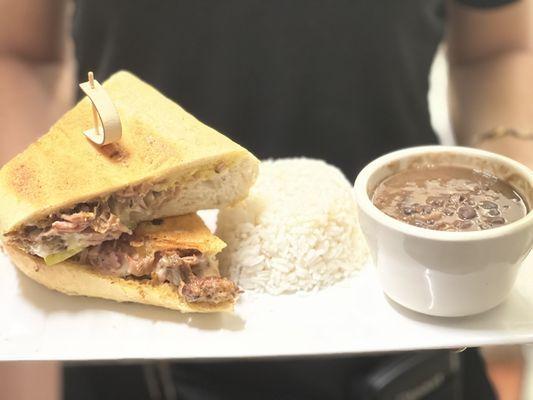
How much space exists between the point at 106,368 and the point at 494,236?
95 centimetres

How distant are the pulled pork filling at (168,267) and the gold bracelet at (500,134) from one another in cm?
75

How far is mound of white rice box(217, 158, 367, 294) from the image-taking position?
3.11 ft

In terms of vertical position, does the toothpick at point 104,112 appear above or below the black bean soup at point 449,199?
above

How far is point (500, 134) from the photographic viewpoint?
1370 mm

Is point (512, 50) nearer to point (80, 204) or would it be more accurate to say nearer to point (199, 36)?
point (199, 36)

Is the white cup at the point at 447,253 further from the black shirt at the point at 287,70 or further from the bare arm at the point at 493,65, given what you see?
the bare arm at the point at 493,65

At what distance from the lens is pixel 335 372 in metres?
1.37

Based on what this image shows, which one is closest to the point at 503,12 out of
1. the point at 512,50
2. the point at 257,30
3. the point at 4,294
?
the point at 512,50

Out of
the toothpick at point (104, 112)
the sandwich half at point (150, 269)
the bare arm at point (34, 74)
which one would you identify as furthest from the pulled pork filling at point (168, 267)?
the bare arm at point (34, 74)

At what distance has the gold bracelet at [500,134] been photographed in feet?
4.47

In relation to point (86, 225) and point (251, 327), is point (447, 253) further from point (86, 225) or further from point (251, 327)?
point (86, 225)

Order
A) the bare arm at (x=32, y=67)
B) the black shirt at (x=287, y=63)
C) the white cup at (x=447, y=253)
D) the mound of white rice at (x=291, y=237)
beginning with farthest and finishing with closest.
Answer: the bare arm at (x=32, y=67), the black shirt at (x=287, y=63), the mound of white rice at (x=291, y=237), the white cup at (x=447, y=253)

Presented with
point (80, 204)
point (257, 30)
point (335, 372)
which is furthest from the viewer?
point (335, 372)

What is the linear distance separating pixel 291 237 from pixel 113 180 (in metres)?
0.28
